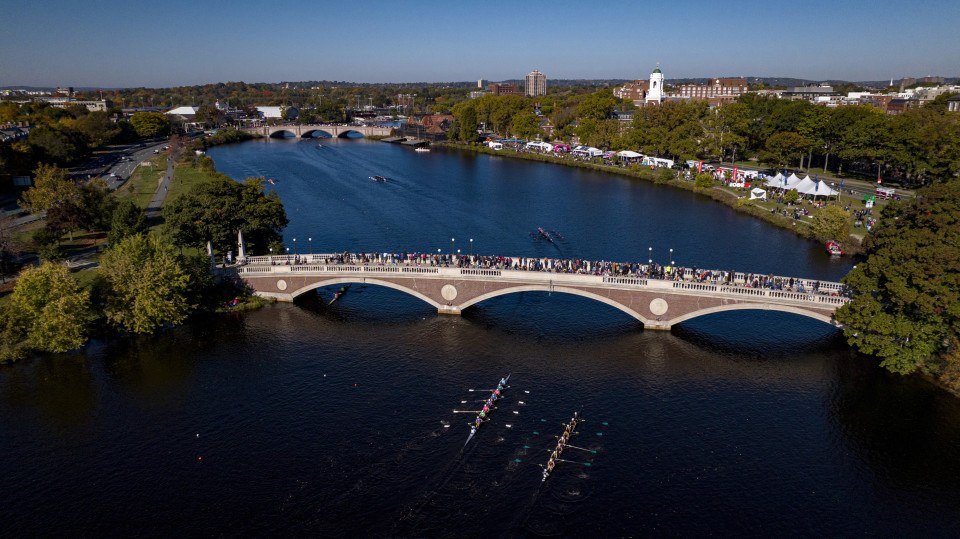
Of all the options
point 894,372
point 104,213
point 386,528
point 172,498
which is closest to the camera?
point 386,528

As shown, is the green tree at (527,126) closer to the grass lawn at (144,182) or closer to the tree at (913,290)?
the grass lawn at (144,182)

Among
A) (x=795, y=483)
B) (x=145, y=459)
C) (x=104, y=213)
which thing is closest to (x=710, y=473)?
(x=795, y=483)

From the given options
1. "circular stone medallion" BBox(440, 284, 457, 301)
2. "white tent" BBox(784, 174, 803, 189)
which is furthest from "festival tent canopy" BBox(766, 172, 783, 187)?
"circular stone medallion" BBox(440, 284, 457, 301)

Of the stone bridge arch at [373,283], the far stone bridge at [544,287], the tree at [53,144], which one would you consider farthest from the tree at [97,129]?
the stone bridge arch at [373,283]

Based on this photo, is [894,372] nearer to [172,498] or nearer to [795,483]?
[795,483]

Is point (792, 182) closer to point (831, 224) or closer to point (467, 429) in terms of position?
point (831, 224)

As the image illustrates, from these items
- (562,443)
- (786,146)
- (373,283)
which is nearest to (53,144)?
(373,283)
